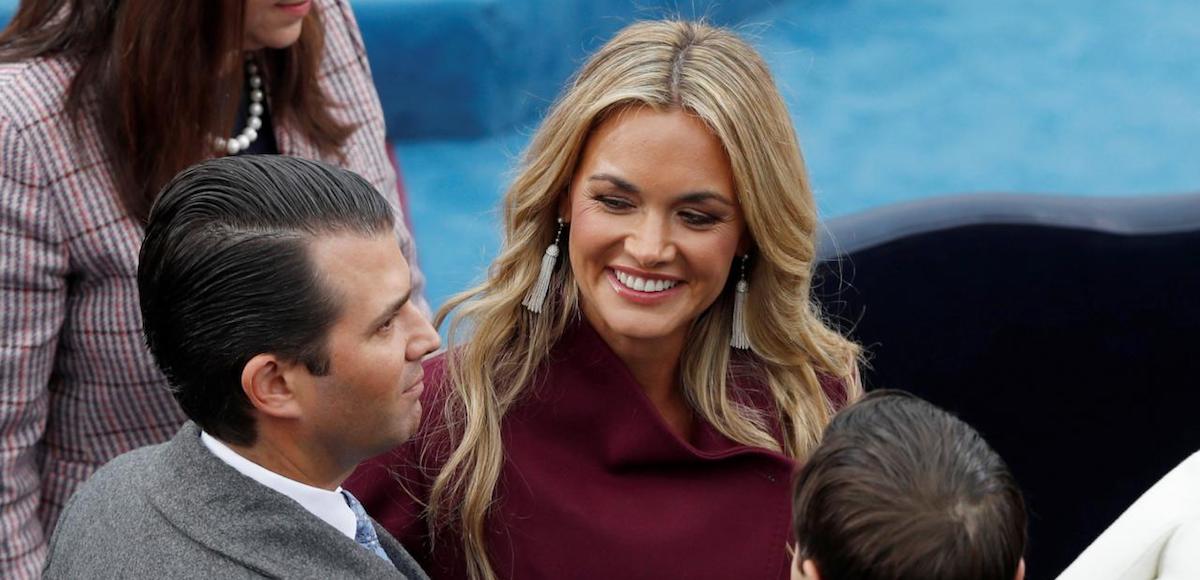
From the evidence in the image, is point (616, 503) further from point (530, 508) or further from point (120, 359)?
point (120, 359)

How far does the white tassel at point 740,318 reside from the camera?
2025mm

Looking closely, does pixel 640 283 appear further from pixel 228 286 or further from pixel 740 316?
pixel 228 286

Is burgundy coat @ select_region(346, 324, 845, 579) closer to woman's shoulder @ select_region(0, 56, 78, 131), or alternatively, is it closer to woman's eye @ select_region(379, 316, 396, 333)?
woman's eye @ select_region(379, 316, 396, 333)

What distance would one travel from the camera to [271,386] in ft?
4.79

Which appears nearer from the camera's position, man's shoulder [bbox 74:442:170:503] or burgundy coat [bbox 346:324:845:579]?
man's shoulder [bbox 74:442:170:503]

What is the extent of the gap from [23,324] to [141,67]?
380mm

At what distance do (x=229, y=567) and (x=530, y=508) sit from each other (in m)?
0.59

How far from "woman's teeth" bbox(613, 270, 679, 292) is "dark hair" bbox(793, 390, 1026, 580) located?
0.51 meters

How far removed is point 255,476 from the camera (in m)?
1.47

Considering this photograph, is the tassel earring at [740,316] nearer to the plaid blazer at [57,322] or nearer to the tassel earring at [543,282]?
the tassel earring at [543,282]

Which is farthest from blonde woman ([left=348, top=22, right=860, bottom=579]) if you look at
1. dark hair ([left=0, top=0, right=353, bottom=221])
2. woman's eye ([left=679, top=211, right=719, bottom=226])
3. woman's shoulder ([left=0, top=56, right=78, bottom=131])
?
woman's shoulder ([left=0, top=56, right=78, bottom=131])

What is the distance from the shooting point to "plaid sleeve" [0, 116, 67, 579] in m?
1.97

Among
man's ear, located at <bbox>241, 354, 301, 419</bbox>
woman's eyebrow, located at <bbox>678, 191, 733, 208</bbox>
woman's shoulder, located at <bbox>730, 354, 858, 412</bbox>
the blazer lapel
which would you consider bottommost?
woman's shoulder, located at <bbox>730, 354, 858, 412</bbox>

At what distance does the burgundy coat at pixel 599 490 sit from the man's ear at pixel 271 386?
0.47 m
